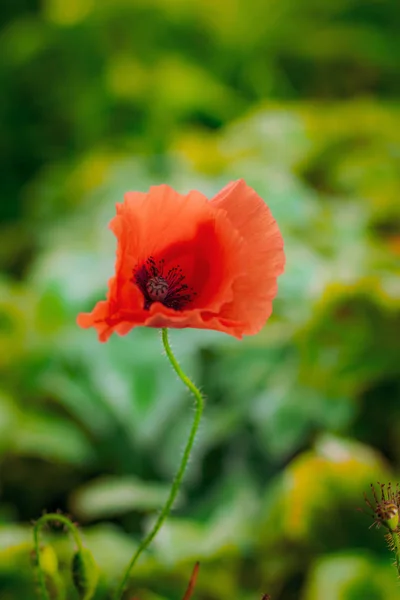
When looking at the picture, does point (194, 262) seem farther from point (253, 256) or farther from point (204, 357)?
point (204, 357)

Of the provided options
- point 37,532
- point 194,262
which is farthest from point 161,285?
point 37,532

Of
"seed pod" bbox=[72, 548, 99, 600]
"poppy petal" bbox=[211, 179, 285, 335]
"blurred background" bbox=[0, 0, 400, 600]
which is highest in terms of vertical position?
"blurred background" bbox=[0, 0, 400, 600]

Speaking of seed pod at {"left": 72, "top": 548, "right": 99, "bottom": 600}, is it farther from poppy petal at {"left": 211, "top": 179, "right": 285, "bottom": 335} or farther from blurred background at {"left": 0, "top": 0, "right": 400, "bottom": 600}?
poppy petal at {"left": 211, "top": 179, "right": 285, "bottom": 335}

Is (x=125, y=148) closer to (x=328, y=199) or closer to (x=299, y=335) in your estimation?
(x=328, y=199)

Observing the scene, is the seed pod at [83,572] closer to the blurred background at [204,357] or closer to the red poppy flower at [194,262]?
the blurred background at [204,357]

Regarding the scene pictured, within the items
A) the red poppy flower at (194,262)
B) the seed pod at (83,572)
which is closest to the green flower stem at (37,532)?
the seed pod at (83,572)

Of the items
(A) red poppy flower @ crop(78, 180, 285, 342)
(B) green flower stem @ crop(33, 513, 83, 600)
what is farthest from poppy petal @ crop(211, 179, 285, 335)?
(B) green flower stem @ crop(33, 513, 83, 600)

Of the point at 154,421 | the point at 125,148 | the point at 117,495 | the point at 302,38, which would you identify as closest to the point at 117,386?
the point at 154,421
